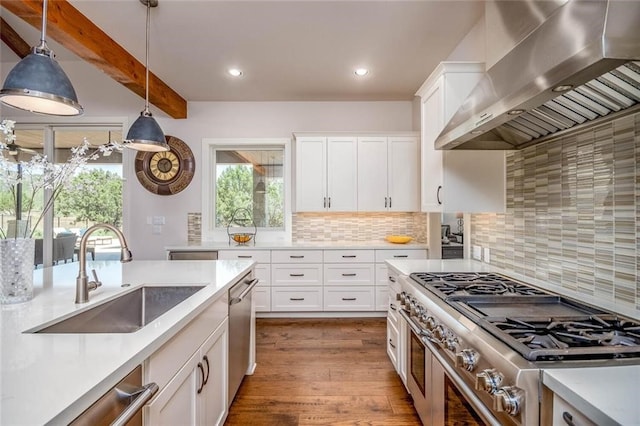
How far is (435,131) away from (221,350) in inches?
80.4

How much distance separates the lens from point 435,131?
2348 millimetres

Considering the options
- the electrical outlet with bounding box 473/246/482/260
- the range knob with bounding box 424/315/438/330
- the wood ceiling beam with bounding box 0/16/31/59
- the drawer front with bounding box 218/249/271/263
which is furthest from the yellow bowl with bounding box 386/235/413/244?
the wood ceiling beam with bounding box 0/16/31/59

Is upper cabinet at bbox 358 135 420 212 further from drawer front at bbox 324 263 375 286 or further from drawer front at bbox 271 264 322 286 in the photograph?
drawer front at bbox 271 264 322 286

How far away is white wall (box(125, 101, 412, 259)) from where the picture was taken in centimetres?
423

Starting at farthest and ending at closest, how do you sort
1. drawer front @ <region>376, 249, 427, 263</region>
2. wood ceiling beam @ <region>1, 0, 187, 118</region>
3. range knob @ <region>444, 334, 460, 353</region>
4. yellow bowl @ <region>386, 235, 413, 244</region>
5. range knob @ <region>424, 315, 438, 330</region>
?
1. yellow bowl @ <region>386, 235, 413, 244</region>
2. drawer front @ <region>376, 249, 427, 263</region>
3. wood ceiling beam @ <region>1, 0, 187, 118</region>
4. range knob @ <region>424, 315, 438, 330</region>
5. range knob @ <region>444, 334, 460, 353</region>

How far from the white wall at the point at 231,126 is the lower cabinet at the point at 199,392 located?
9.42 feet

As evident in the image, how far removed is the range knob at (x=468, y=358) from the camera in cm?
105

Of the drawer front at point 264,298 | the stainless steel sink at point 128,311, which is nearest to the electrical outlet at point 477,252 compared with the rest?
the stainless steel sink at point 128,311

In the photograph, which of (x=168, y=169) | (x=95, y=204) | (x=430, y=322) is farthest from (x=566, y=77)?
(x=95, y=204)

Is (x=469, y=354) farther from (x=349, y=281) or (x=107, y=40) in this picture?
(x=107, y=40)

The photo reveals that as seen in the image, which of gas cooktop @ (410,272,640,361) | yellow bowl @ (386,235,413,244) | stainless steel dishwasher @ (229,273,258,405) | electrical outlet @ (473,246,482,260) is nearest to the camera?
gas cooktop @ (410,272,640,361)

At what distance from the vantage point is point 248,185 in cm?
434

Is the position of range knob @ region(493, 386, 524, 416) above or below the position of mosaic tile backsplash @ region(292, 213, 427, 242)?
below

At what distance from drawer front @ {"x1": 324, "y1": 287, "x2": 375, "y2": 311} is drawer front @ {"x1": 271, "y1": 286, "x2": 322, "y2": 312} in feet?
0.35
